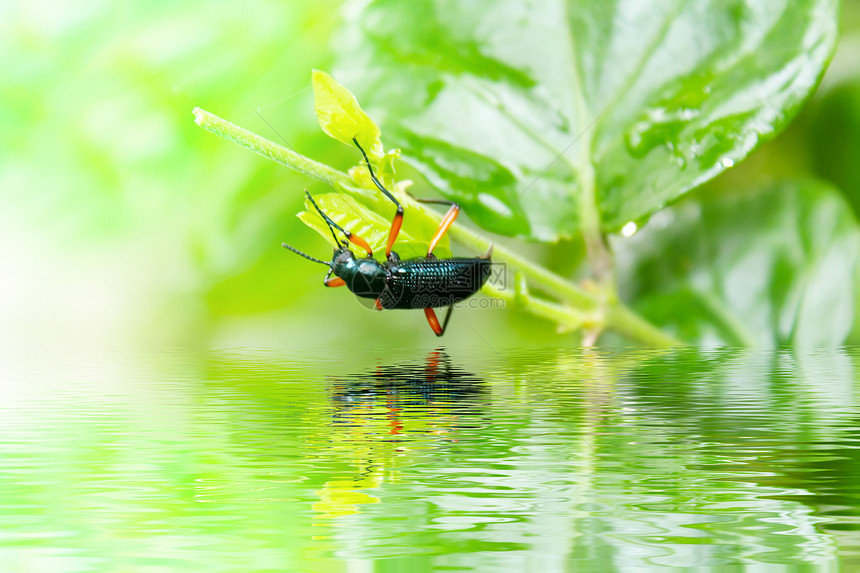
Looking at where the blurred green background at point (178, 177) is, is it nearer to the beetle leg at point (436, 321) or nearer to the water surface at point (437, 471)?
the beetle leg at point (436, 321)

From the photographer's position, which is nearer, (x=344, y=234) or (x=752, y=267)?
(x=344, y=234)

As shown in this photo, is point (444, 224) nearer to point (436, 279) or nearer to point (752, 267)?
point (436, 279)

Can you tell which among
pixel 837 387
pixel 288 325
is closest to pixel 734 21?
pixel 837 387

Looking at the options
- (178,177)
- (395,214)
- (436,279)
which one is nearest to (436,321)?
(436,279)

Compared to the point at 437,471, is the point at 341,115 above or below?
above

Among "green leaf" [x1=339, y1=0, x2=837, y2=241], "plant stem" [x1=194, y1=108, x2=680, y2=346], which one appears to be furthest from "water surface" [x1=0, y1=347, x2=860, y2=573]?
"green leaf" [x1=339, y1=0, x2=837, y2=241]

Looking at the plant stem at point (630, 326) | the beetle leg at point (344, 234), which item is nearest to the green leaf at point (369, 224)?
the beetle leg at point (344, 234)
